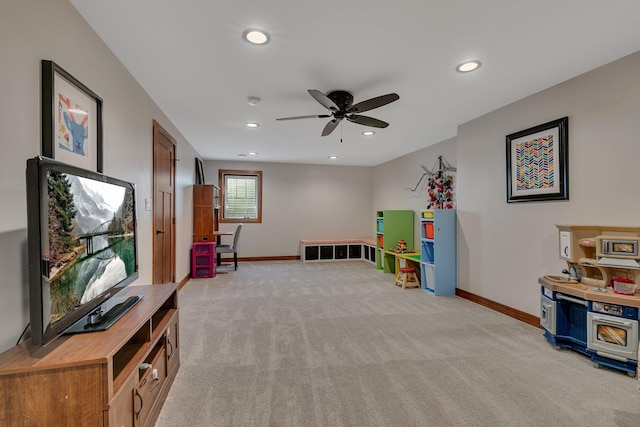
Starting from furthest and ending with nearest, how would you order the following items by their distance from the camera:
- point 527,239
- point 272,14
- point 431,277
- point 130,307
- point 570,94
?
point 431,277
point 527,239
point 570,94
point 272,14
point 130,307

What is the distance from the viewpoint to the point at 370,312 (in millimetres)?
3625

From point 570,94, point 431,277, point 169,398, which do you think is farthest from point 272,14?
point 431,277

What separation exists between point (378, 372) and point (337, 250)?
5207mm

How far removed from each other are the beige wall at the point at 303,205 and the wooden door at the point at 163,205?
2983 mm

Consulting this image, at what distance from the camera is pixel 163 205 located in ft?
12.6

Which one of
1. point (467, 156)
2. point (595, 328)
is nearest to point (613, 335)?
point (595, 328)

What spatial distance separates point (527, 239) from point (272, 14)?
3.36 m

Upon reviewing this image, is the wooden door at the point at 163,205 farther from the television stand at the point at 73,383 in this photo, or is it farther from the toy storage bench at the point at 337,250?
the toy storage bench at the point at 337,250

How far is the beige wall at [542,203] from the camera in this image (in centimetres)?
251

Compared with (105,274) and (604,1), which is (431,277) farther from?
(105,274)

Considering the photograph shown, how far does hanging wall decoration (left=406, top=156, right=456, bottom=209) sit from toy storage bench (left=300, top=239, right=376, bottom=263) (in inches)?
80.4

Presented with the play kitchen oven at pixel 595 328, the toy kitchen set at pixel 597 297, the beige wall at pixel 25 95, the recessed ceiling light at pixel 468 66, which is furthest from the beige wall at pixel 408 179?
the beige wall at pixel 25 95

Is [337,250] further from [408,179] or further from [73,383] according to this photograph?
[73,383]

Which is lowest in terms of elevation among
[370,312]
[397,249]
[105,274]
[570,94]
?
[370,312]
